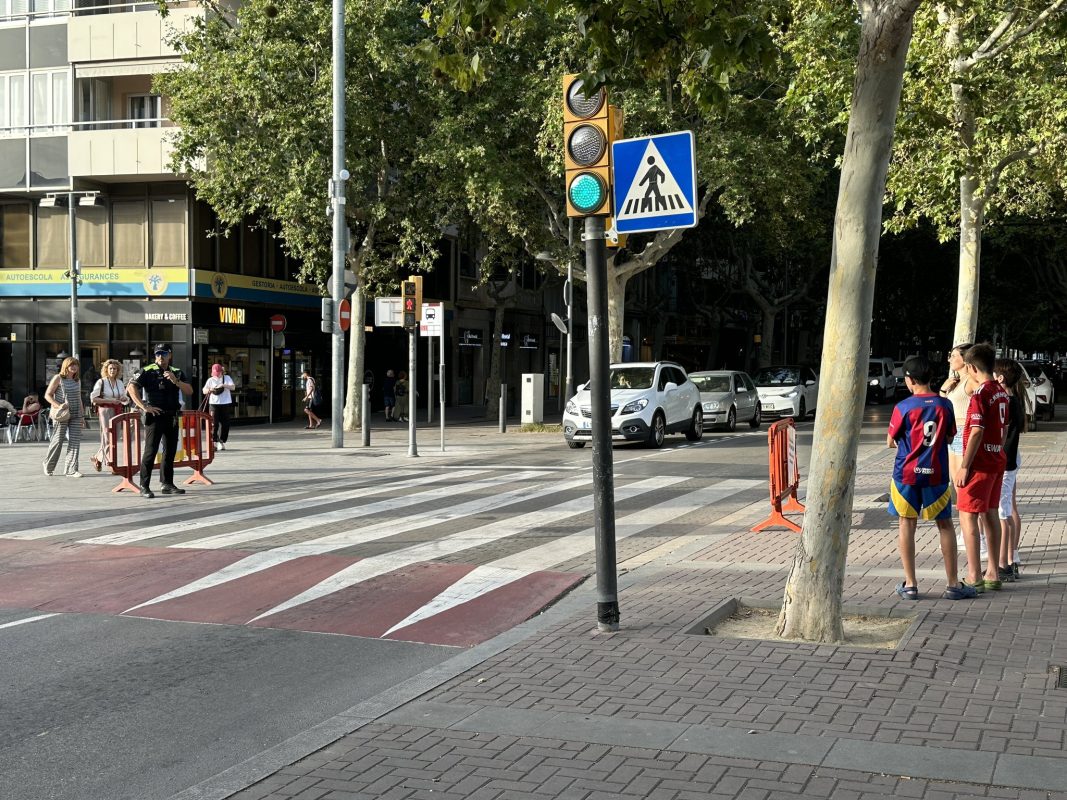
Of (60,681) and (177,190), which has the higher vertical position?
(177,190)

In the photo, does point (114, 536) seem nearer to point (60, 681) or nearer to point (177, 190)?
point (60, 681)

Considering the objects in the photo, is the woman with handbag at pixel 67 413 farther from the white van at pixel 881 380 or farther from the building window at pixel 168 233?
the white van at pixel 881 380

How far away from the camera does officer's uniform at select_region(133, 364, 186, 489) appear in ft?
47.7

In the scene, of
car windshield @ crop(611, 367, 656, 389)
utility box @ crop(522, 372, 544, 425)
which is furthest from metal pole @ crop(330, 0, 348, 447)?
utility box @ crop(522, 372, 544, 425)

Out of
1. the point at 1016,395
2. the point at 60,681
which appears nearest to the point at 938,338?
the point at 1016,395

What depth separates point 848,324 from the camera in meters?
6.68

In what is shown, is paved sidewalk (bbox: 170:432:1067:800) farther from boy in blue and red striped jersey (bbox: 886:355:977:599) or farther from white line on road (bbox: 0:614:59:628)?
white line on road (bbox: 0:614:59:628)

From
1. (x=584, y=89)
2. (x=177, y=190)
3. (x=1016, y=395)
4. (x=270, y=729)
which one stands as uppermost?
(x=177, y=190)

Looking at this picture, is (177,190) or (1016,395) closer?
(1016,395)

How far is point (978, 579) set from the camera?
328 inches

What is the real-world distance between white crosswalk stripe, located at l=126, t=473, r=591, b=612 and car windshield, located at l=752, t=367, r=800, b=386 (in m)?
17.9

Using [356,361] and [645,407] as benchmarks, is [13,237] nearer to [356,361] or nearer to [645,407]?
[356,361]

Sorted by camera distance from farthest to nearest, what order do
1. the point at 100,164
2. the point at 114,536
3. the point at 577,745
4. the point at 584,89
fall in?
1. the point at 100,164
2. the point at 114,536
3. the point at 584,89
4. the point at 577,745

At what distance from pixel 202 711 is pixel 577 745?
6.56 feet
